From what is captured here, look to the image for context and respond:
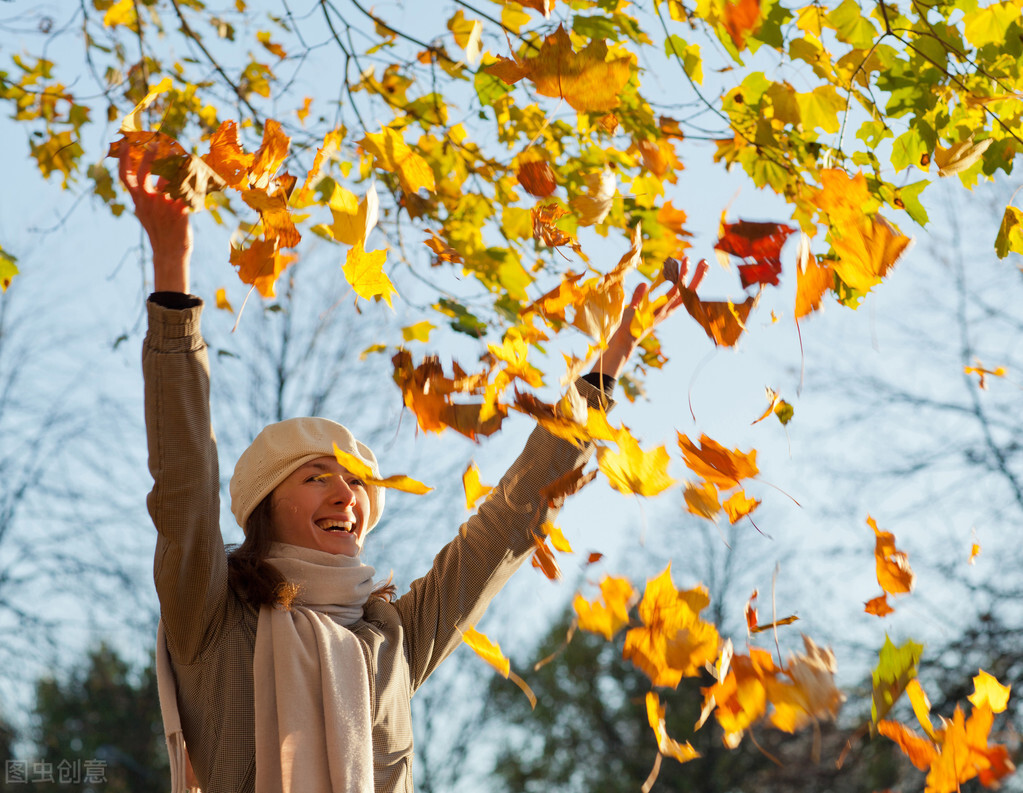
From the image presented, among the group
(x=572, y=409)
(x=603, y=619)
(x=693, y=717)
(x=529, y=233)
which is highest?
(x=529, y=233)

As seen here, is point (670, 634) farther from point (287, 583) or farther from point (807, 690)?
point (287, 583)

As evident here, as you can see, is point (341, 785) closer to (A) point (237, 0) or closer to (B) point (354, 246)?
(B) point (354, 246)

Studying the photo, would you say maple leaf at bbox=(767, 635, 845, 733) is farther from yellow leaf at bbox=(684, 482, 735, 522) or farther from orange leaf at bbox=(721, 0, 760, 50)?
orange leaf at bbox=(721, 0, 760, 50)

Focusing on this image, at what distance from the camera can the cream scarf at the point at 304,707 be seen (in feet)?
4.82

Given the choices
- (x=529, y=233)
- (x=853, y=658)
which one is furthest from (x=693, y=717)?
(x=529, y=233)

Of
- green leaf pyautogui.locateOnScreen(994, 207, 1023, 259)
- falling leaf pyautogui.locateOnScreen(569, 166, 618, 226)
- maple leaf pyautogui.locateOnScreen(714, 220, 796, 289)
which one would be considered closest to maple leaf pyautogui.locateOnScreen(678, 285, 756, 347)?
maple leaf pyautogui.locateOnScreen(714, 220, 796, 289)

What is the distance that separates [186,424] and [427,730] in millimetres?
9870

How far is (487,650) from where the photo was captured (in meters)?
1.73

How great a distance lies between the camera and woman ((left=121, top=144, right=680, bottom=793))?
55.7 inches

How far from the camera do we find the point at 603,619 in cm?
166

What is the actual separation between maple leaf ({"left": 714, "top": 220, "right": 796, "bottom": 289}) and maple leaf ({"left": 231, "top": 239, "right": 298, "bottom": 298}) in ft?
2.32

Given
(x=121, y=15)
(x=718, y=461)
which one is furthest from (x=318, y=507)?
(x=121, y=15)

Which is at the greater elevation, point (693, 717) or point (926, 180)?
point (926, 180)

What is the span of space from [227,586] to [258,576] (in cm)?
5
